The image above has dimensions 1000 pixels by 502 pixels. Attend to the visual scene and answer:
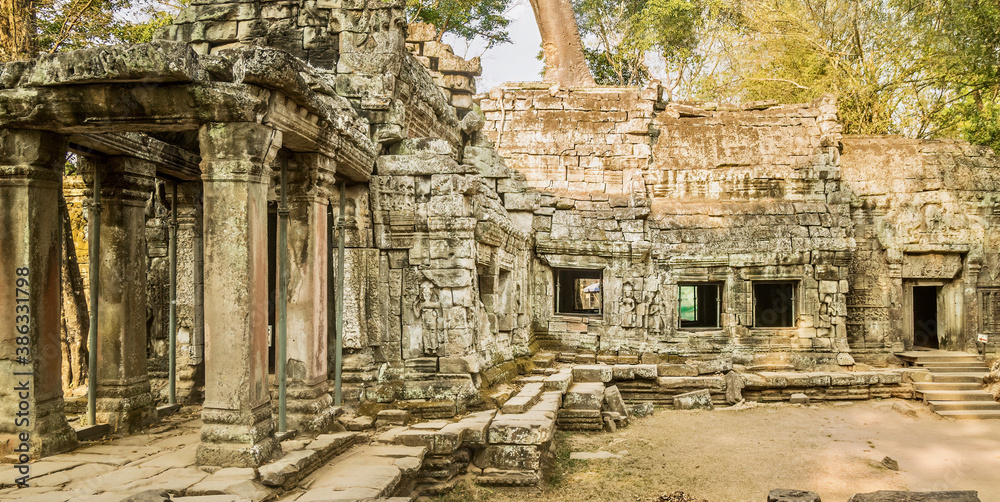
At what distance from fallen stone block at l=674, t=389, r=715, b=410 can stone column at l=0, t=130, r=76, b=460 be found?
9.09 meters

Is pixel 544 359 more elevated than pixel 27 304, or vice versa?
pixel 27 304

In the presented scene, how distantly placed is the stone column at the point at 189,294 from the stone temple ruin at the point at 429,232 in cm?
3

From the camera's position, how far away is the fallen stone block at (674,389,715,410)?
38.0 ft

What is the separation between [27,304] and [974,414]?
13416 millimetres

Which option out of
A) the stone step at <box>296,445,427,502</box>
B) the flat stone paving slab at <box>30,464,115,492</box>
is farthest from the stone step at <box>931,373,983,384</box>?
A: the flat stone paving slab at <box>30,464,115,492</box>

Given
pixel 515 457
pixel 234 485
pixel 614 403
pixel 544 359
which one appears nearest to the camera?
pixel 234 485

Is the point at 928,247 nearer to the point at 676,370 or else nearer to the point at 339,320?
the point at 676,370

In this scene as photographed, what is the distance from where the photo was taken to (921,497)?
16.5 feet

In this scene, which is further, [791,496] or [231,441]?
[791,496]

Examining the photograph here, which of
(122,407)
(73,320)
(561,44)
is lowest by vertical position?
(122,407)

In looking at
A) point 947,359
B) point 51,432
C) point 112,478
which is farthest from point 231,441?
point 947,359

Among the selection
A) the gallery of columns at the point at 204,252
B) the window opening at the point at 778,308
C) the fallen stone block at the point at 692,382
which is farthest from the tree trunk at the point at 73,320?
the window opening at the point at 778,308

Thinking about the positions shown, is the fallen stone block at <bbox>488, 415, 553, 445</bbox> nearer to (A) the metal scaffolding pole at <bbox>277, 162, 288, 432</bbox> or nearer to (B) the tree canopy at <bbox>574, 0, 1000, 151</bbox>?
(A) the metal scaffolding pole at <bbox>277, 162, 288, 432</bbox>

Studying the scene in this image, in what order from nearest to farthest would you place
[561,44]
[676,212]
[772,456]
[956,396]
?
1. [772,456]
2. [956,396]
3. [676,212]
4. [561,44]
